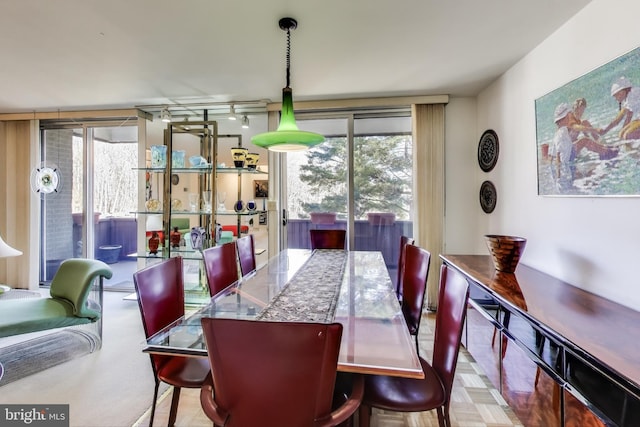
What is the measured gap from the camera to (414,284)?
6.79ft

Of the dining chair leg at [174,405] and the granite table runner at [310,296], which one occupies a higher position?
the granite table runner at [310,296]

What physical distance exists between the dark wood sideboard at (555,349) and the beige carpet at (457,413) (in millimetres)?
221

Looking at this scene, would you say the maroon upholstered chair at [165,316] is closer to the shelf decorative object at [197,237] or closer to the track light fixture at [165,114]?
the shelf decorative object at [197,237]

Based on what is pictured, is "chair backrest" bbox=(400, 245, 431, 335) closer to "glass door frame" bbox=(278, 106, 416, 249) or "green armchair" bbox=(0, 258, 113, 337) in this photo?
"glass door frame" bbox=(278, 106, 416, 249)

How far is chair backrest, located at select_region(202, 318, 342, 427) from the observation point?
815 millimetres

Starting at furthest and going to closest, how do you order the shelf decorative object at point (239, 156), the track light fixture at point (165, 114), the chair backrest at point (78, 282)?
1. the track light fixture at point (165, 114)
2. the shelf decorative object at point (239, 156)
3. the chair backrest at point (78, 282)

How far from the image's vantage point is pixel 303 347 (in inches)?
32.2

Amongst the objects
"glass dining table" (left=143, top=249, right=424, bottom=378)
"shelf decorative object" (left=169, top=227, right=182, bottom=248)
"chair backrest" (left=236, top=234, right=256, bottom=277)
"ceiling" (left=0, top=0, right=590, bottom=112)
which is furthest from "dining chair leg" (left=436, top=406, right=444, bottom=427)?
"shelf decorative object" (left=169, top=227, right=182, bottom=248)

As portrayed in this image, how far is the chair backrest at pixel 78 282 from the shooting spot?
8.06ft

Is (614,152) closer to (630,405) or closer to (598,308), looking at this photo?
(598,308)

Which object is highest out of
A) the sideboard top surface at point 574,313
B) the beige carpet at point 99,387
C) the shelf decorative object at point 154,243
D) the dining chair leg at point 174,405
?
the shelf decorative object at point 154,243

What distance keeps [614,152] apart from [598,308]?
0.82 metres

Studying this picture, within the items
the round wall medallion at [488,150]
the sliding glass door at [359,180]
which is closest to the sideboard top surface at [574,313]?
the round wall medallion at [488,150]

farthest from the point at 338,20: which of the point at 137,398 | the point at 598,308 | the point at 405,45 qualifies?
the point at 137,398
